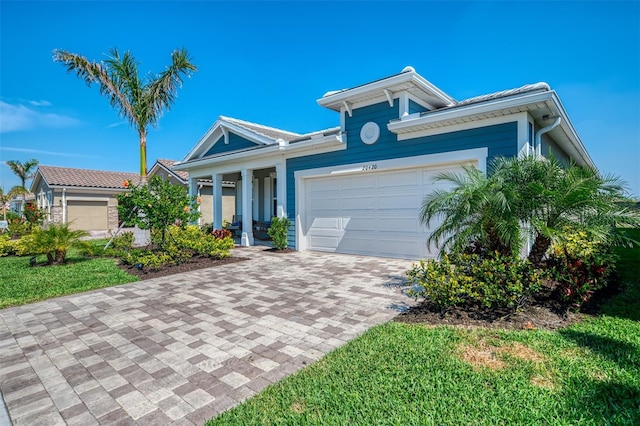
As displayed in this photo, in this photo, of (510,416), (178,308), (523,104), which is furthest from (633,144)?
(178,308)

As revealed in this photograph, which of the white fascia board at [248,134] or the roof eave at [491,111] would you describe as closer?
the roof eave at [491,111]

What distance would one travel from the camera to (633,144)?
45.5 feet

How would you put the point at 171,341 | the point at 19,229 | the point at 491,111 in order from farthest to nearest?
the point at 19,229
the point at 491,111
the point at 171,341

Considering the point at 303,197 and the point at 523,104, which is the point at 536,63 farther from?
the point at 303,197

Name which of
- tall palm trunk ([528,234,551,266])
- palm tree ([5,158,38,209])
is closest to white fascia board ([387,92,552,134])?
tall palm trunk ([528,234,551,266])

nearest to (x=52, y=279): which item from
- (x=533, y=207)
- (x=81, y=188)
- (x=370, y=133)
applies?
(x=370, y=133)

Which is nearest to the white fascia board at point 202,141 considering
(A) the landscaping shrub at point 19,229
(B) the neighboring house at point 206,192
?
(B) the neighboring house at point 206,192

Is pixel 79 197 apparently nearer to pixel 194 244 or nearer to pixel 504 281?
pixel 194 244

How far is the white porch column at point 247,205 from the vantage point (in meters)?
12.2

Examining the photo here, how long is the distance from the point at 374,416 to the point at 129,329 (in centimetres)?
338

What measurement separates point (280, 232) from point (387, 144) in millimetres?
4553

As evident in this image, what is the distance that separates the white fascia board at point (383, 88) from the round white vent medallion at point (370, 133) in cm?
89

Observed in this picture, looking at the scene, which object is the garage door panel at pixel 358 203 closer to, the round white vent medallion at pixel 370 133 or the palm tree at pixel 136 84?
the round white vent medallion at pixel 370 133

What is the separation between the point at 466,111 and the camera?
23.2ft
